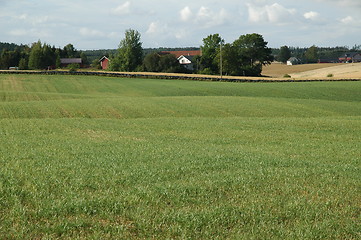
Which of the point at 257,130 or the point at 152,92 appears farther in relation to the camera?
the point at 152,92

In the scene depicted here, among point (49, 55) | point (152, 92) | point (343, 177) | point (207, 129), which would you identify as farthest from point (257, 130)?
point (49, 55)

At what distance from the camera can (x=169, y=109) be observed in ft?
150

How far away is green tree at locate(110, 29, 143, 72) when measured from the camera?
6304 inches

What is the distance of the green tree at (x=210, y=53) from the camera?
14650cm

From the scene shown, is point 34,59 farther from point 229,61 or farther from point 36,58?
point 229,61

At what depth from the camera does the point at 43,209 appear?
9.22 meters

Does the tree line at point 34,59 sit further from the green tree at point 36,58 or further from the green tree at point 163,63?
the green tree at point 163,63

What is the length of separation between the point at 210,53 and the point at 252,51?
48.4 ft

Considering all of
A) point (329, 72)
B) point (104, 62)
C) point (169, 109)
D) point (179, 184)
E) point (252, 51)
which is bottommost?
point (169, 109)

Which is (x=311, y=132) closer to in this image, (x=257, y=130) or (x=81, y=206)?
(x=257, y=130)

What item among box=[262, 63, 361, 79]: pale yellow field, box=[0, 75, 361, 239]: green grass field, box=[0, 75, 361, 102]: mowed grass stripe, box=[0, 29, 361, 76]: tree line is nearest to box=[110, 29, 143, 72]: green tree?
box=[0, 29, 361, 76]: tree line

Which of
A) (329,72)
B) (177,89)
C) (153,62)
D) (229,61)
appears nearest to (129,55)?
(153,62)

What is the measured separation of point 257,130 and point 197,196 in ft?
60.0

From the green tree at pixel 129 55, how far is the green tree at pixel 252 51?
37033 millimetres
